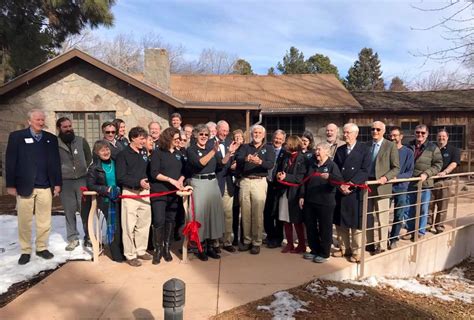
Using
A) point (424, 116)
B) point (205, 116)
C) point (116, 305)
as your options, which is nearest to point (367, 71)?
point (424, 116)

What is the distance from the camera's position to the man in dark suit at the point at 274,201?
547 cm

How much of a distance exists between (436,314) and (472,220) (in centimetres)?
436

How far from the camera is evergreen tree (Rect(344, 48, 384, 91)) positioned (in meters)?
38.3

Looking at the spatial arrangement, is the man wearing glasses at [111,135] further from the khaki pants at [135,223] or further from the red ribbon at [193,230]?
the red ribbon at [193,230]

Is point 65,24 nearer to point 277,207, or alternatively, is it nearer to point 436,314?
point 277,207

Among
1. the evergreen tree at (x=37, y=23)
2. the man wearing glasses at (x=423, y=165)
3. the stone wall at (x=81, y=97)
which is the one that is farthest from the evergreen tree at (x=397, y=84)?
the man wearing glasses at (x=423, y=165)

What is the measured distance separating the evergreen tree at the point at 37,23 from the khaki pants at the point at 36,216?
773cm

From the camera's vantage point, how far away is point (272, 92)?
15375mm

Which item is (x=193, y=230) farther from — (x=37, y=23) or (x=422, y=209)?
(x=37, y=23)

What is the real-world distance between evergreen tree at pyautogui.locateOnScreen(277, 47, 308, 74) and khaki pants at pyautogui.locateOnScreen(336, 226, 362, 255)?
117 feet

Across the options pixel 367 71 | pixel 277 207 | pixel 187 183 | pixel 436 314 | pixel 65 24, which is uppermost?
pixel 367 71

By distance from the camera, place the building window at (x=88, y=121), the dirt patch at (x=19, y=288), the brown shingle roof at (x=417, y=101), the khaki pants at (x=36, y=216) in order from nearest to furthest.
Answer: the dirt patch at (x=19, y=288) → the khaki pants at (x=36, y=216) → the building window at (x=88, y=121) → the brown shingle roof at (x=417, y=101)

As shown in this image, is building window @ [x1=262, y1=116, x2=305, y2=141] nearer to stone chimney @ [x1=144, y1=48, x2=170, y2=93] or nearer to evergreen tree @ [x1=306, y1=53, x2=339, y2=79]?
stone chimney @ [x1=144, y1=48, x2=170, y2=93]

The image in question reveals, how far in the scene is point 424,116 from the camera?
14.5 meters
